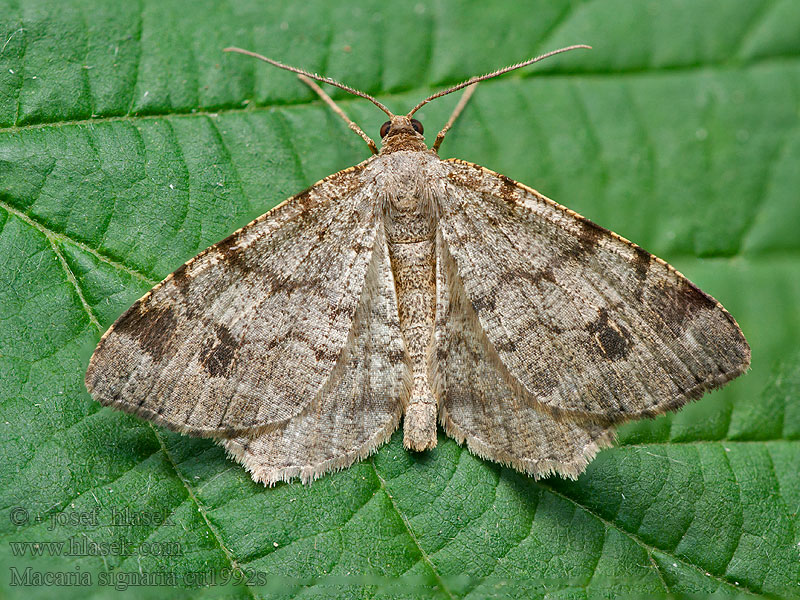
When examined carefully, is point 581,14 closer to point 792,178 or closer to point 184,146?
point 792,178

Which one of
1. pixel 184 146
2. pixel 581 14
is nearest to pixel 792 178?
pixel 581 14

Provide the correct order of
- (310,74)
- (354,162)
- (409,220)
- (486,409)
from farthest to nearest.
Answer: (354,162), (310,74), (409,220), (486,409)

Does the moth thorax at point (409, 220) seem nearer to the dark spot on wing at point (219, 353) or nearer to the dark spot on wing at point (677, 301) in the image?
the dark spot on wing at point (219, 353)

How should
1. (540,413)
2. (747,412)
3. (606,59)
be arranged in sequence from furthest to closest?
(606,59) < (747,412) < (540,413)

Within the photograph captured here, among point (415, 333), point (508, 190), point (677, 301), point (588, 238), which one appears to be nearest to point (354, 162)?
point (508, 190)

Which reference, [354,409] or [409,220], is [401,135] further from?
[354,409]

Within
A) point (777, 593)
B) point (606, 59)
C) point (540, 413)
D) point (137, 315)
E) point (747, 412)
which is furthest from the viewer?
point (606, 59)
